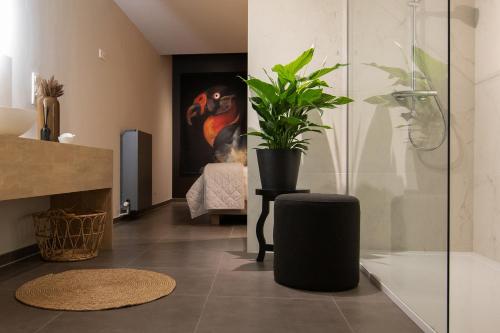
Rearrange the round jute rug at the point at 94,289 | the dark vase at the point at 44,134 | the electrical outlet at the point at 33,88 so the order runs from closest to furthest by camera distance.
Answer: the round jute rug at the point at 94,289
the dark vase at the point at 44,134
the electrical outlet at the point at 33,88

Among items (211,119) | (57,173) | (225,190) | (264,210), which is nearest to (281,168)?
(264,210)

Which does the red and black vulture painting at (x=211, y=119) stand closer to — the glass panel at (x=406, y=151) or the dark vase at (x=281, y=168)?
the dark vase at (x=281, y=168)

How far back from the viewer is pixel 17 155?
5.71 feet

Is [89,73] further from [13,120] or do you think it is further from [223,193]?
[13,120]

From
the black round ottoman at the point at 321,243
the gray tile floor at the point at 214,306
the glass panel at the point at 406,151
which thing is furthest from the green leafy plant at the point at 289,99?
the gray tile floor at the point at 214,306

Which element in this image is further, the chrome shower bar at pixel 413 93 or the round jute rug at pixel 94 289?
the round jute rug at pixel 94 289

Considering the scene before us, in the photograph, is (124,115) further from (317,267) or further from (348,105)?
(317,267)

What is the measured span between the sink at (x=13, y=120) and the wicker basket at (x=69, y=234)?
2.29 ft

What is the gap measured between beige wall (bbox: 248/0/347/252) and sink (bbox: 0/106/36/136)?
136cm

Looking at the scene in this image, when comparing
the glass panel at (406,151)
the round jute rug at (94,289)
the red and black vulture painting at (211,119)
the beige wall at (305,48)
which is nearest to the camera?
the glass panel at (406,151)

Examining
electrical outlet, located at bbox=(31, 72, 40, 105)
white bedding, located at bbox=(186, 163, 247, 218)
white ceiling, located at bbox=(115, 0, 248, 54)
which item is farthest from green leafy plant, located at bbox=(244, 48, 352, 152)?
white ceiling, located at bbox=(115, 0, 248, 54)

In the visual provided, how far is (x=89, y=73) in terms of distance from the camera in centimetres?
359

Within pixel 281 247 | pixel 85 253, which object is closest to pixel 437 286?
pixel 281 247

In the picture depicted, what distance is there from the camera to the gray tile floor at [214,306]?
4.51 feet
